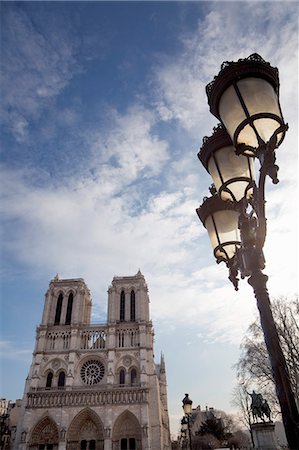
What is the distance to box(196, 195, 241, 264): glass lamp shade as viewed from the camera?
A: 3979mm

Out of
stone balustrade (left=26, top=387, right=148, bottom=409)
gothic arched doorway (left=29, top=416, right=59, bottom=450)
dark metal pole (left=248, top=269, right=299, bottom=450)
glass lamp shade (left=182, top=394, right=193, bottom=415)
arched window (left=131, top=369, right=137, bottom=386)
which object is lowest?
dark metal pole (left=248, top=269, right=299, bottom=450)

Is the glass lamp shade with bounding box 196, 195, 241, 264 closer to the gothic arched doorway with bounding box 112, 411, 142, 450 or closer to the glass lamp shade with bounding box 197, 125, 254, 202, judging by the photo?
the glass lamp shade with bounding box 197, 125, 254, 202

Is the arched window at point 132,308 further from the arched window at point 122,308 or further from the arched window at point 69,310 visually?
the arched window at point 69,310

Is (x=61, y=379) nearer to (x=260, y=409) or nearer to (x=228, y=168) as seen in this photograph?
(x=260, y=409)

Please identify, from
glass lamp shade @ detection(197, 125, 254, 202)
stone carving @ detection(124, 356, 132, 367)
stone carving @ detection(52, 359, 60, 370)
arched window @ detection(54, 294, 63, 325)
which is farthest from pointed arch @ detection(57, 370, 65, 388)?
glass lamp shade @ detection(197, 125, 254, 202)

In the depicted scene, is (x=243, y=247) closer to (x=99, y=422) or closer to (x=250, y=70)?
(x=250, y=70)

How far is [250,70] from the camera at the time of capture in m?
3.06

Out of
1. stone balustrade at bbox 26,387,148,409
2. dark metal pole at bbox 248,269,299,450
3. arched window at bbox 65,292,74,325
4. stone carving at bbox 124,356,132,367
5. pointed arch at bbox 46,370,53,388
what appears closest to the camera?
dark metal pole at bbox 248,269,299,450

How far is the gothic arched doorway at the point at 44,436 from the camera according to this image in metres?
32.1

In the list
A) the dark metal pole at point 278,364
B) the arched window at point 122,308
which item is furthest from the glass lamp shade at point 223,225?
the arched window at point 122,308

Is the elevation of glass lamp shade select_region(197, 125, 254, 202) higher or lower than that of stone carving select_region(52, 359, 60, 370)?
lower

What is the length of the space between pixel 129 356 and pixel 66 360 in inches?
272

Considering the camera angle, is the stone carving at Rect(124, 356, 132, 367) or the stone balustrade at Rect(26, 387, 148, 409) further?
the stone carving at Rect(124, 356, 132, 367)

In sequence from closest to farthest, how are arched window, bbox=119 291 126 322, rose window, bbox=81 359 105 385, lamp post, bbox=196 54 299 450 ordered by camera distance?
lamp post, bbox=196 54 299 450, rose window, bbox=81 359 105 385, arched window, bbox=119 291 126 322
